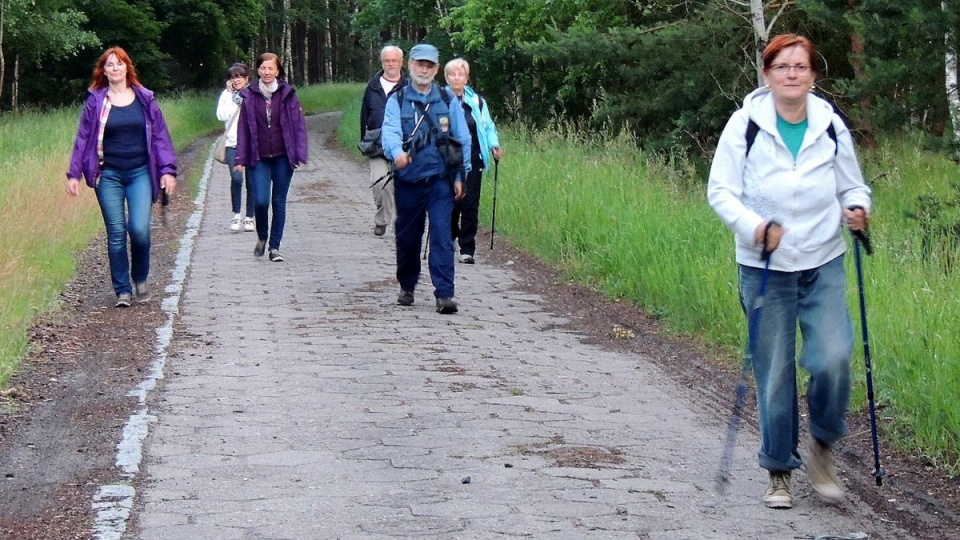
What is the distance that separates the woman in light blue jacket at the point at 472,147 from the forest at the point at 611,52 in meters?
3.69

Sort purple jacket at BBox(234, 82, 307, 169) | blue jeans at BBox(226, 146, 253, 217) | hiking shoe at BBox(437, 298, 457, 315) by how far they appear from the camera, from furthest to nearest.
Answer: blue jeans at BBox(226, 146, 253, 217) < purple jacket at BBox(234, 82, 307, 169) < hiking shoe at BBox(437, 298, 457, 315)

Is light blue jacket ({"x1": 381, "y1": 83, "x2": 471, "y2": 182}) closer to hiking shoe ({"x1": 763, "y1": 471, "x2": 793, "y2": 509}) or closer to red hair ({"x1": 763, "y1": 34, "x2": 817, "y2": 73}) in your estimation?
red hair ({"x1": 763, "y1": 34, "x2": 817, "y2": 73})

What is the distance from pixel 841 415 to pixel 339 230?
11240 millimetres

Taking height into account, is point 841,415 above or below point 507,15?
below

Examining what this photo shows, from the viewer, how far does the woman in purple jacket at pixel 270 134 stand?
12.8 m

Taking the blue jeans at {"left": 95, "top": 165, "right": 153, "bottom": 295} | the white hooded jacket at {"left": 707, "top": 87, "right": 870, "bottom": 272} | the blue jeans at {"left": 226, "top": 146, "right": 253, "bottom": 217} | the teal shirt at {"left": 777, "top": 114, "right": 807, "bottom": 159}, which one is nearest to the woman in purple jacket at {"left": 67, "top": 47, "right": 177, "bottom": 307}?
the blue jeans at {"left": 95, "top": 165, "right": 153, "bottom": 295}

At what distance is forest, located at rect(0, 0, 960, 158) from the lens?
526 inches

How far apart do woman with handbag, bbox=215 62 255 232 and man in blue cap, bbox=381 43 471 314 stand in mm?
5572

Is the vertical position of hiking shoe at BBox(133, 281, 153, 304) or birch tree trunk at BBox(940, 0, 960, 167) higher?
birch tree trunk at BBox(940, 0, 960, 167)

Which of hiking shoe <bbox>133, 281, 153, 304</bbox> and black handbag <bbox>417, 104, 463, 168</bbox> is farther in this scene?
hiking shoe <bbox>133, 281, 153, 304</bbox>

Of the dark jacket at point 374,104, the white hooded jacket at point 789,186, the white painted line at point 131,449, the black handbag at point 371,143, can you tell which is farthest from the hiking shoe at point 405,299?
the white hooded jacket at point 789,186

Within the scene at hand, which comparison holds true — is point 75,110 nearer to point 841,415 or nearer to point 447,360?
point 447,360

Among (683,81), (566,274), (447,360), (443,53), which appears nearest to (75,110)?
(443,53)

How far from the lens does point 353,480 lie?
5.93 meters
